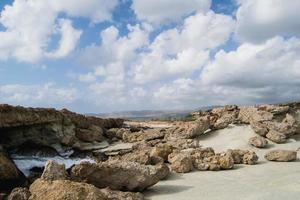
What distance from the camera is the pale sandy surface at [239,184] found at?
423 inches

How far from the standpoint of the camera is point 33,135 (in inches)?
777

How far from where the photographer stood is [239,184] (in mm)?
12477

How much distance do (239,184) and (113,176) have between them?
3713mm

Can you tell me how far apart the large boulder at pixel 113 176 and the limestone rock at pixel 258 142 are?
30.3ft

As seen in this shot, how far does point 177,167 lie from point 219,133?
321 inches

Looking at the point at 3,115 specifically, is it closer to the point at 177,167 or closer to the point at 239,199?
the point at 177,167

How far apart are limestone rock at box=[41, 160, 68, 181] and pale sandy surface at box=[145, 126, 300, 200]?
228 cm

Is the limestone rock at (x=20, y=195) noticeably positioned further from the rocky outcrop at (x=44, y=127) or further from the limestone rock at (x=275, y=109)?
the limestone rock at (x=275, y=109)

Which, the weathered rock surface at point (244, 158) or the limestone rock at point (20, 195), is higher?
the weathered rock surface at point (244, 158)

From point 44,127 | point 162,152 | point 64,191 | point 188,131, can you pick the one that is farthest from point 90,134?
point 64,191

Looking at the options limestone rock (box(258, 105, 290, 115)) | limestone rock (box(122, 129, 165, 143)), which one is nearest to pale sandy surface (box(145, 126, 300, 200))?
limestone rock (box(258, 105, 290, 115))

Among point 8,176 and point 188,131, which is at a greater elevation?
point 188,131

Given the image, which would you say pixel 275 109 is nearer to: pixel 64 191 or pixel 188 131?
pixel 188 131

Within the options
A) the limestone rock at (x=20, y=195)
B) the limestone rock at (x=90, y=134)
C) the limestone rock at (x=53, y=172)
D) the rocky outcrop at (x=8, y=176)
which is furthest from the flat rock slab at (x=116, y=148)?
the limestone rock at (x=20, y=195)
